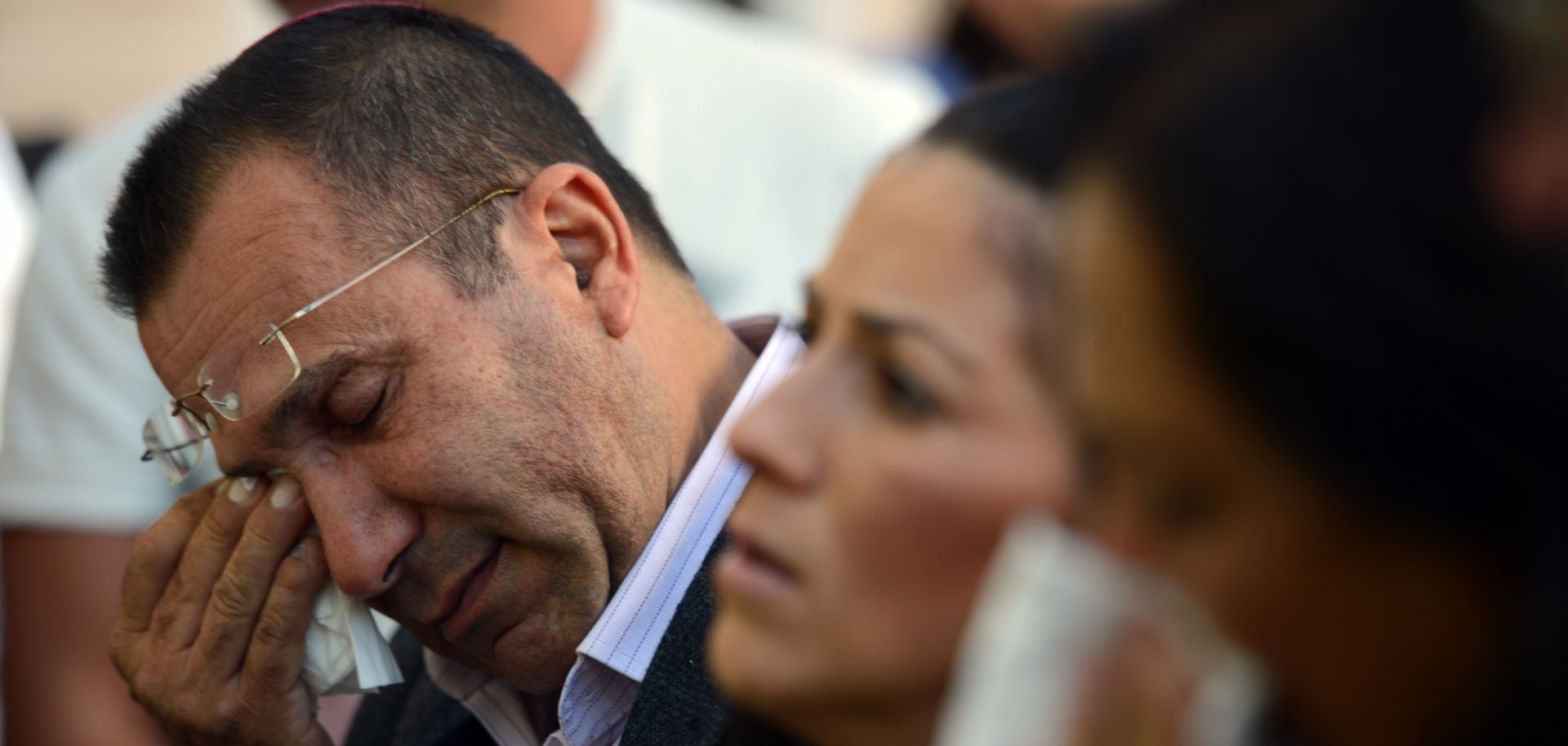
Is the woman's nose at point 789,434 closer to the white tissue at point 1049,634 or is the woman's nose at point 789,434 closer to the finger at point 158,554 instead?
the white tissue at point 1049,634

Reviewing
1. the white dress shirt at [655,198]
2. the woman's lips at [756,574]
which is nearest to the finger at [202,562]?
the white dress shirt at [655,198]

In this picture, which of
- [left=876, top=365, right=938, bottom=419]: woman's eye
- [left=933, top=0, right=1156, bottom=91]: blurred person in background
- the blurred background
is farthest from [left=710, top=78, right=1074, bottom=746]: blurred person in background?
the blurred background

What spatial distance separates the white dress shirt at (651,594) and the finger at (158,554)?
0.71 meters

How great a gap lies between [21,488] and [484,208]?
172cm

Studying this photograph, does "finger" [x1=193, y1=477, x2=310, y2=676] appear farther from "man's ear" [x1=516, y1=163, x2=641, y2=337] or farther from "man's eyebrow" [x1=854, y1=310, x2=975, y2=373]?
"man's eyebrow" [x1=854, y1=310, x2=975, y2=373]

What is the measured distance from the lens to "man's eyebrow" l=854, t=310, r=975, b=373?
1336 mm

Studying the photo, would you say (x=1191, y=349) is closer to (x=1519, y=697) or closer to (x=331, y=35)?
(x=1519, y=697)

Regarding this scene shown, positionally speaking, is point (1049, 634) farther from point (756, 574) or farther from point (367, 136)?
point (367, 136)

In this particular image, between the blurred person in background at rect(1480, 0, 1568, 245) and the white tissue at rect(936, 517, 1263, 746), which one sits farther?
the white tissue at rect(936, 517, 1263, 746)

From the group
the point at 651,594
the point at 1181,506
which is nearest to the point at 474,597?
the point at 651,594

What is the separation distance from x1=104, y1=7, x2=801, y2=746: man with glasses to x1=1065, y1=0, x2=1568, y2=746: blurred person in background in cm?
117

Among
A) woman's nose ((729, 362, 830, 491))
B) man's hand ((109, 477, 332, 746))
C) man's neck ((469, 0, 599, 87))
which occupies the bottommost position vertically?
man's hand ((109, 477, 332, 746))

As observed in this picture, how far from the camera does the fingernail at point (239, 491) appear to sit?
236cm

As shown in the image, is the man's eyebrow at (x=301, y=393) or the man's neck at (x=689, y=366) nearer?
the man's eyebrow at (x=301, y=393)
